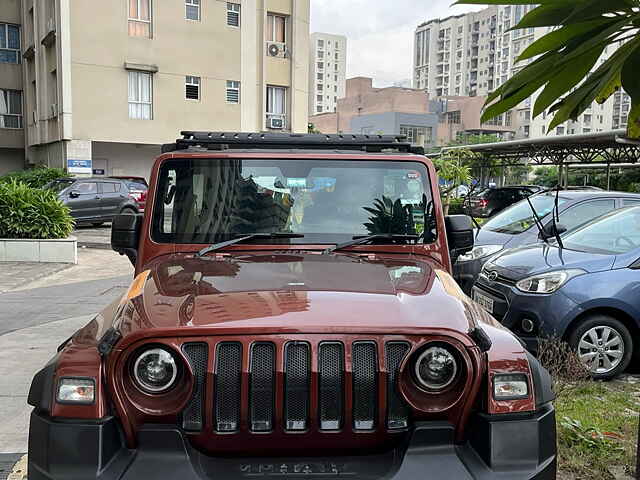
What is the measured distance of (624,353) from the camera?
553 centimetres

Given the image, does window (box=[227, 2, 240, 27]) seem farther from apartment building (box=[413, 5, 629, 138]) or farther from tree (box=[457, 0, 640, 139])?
apartment building (box=[413, 5, 629, 138])

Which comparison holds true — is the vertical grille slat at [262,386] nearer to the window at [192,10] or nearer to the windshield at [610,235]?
the windshield at [610,235]

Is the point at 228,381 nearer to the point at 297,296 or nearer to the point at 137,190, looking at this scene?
the point at 297,296

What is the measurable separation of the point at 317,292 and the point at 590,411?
2898 millimetres

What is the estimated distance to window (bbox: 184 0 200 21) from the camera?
26.1m

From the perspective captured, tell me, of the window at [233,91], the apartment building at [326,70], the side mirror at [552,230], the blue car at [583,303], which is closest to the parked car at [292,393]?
the blue car at [583,303]

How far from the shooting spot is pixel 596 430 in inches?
159

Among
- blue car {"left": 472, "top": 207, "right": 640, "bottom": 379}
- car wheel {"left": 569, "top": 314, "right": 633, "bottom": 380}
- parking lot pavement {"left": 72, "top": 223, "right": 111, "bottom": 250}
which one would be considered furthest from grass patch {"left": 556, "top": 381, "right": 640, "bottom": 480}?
parking lot pavement {"left": 72, "top": 223, "right": 111, "bottom": 250}

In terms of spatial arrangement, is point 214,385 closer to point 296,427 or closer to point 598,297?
point 296,427

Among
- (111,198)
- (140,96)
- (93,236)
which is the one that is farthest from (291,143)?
(140,96)

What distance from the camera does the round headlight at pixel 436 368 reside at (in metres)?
2.41

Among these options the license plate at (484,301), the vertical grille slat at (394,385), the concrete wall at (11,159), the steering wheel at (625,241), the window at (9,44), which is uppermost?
the window at (9,44)

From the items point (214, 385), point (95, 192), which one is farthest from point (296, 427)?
point (95, 192)

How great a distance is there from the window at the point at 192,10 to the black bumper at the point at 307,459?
26.2 metres
